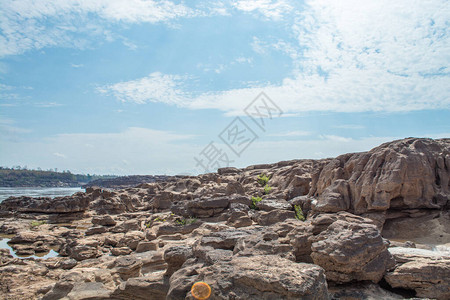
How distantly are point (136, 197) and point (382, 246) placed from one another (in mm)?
26023

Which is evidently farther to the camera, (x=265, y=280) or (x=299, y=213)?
(x=299, y=213)

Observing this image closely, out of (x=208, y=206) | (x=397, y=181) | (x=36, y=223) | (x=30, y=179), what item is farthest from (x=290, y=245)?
(x=30, y=179)

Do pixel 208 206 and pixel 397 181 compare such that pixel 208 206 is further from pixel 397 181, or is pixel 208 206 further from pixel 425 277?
pixel 425 277

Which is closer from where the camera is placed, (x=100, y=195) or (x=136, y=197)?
(x=100, y=195)

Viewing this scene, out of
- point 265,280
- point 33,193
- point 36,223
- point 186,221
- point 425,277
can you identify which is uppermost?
point 265,280

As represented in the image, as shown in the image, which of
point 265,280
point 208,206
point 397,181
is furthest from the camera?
point 208,206

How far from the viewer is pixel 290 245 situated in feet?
18.9

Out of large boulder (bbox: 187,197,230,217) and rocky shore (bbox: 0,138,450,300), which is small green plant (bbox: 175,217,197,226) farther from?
large boulder (bbox: 187,197,230,217)

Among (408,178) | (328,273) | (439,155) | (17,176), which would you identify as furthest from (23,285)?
(17,176)

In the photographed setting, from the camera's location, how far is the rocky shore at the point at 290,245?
437 cm

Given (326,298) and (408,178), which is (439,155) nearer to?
(408,178)

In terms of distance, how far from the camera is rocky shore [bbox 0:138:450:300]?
14.3ft

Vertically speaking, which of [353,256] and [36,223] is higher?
[353,256]

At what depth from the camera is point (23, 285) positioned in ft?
24.9
